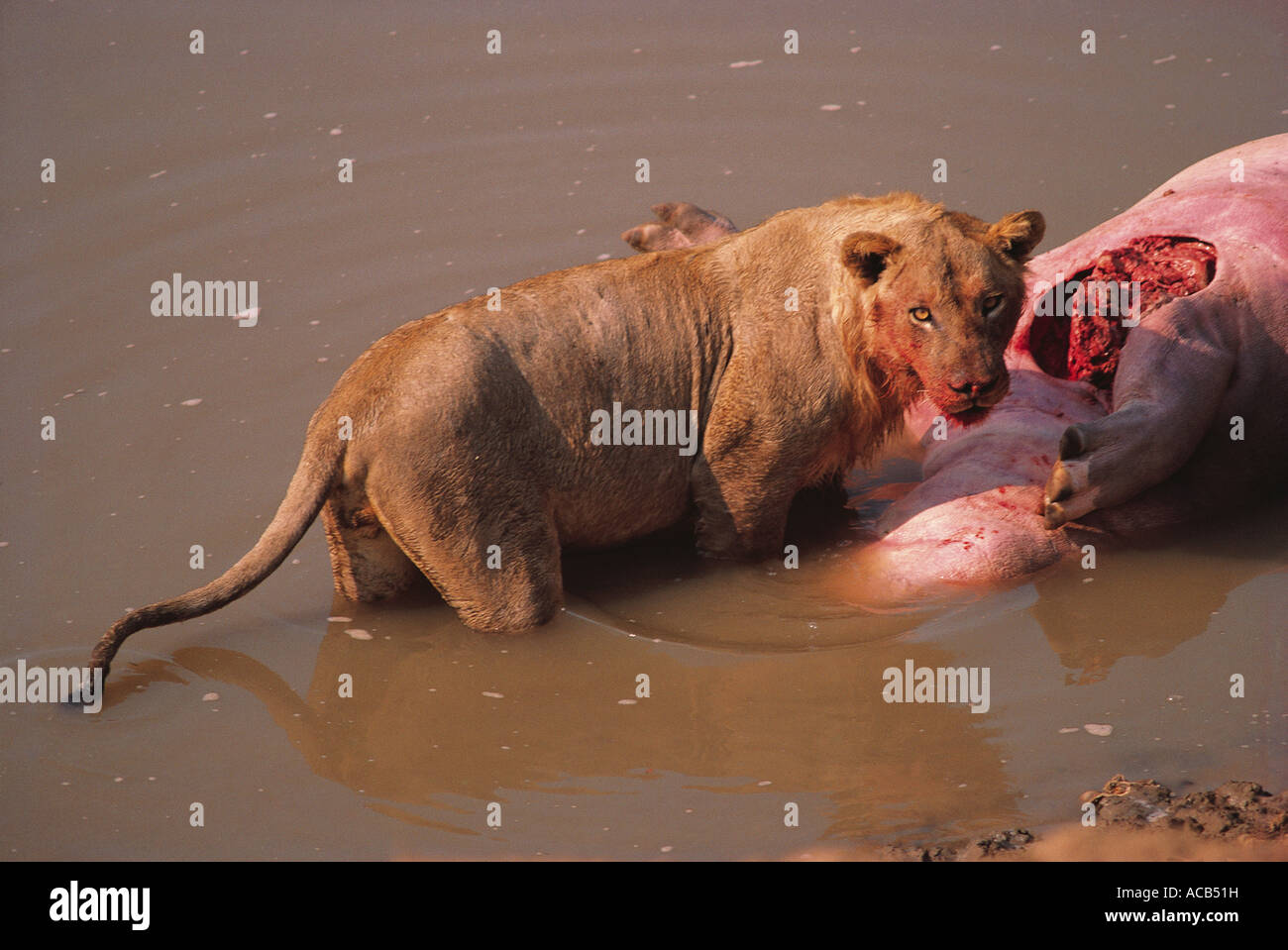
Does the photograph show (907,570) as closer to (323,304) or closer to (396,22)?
(323,304)

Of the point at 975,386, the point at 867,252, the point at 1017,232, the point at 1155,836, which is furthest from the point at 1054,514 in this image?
the point at 1155,836

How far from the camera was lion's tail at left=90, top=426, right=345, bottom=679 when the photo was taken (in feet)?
20.6

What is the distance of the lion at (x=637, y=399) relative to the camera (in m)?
6.36

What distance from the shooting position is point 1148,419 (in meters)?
6.87

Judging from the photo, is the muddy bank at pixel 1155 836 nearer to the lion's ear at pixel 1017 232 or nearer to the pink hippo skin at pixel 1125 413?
the pink hippo skin at pixel 1125 413

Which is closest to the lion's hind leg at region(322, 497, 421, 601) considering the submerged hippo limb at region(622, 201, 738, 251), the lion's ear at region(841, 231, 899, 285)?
the lion's ear at region(841, 231, 899, 285)

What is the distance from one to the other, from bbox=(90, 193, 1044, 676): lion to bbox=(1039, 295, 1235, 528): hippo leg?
0.61 metres

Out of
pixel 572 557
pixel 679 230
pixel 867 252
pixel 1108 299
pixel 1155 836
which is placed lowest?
pixel 1155 836

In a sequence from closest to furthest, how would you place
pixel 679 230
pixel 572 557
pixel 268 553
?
1. pixel 268 553
2. pixel 572 557
3. pixel 679 230

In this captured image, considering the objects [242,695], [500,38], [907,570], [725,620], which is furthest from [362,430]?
[500,38]

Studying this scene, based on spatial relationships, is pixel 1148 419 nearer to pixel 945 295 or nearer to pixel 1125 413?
pixel 1125 413

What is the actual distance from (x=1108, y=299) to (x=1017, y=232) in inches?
48.1

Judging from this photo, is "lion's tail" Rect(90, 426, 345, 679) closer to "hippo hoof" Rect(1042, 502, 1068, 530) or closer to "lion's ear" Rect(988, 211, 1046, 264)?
"lion's ear" Rect(988, 211, 1046, 264)

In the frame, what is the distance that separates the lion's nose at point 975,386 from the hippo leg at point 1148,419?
0.52m
